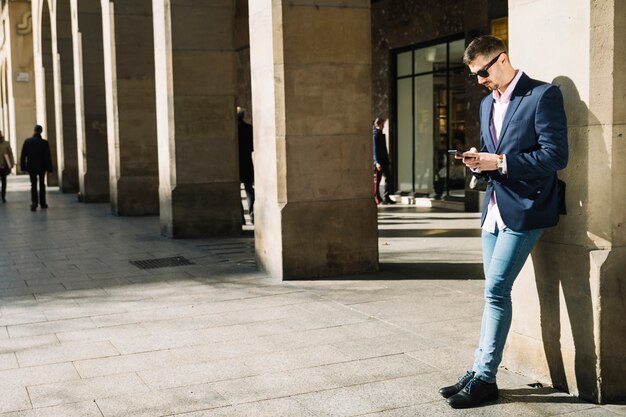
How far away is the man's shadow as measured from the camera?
15.6 feet

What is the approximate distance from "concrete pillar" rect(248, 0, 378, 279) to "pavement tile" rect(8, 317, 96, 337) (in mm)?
2473

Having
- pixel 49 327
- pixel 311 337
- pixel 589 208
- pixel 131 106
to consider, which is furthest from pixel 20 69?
pixel 589 208

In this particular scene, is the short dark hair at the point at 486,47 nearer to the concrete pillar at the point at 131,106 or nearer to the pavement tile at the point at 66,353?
the pavement tile at the point at 66,353

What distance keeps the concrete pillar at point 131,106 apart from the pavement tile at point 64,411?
12873 millimetres

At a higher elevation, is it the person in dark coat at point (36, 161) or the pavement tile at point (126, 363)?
the person in dark coat at point (36, 161)

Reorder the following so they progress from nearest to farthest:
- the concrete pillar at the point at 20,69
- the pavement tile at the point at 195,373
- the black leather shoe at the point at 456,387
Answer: the black leather shoe at the point at 456,387 < the pavement tile at the point at 195,373 < the concrete pillar at the point at 20,69

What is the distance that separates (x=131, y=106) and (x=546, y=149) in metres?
13.9

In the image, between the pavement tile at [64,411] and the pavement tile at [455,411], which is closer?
the pavement tile at [455,411]

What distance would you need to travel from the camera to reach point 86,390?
5277 millimetres

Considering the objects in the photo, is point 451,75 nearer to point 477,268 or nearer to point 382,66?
point 382,66

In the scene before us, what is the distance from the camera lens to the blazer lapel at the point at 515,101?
470 cm

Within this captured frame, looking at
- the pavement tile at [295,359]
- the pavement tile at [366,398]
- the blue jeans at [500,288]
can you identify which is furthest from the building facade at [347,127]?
the pavement tile at [295,359]

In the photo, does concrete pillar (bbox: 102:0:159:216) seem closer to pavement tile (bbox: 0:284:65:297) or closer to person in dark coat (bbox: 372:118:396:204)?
person in dark coat (bbox: 372:118:396:204)

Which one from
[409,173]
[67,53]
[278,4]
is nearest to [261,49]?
[278,4]
